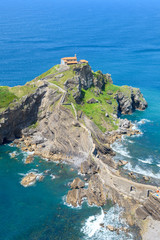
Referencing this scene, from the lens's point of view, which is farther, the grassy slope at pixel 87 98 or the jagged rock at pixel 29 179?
the grassy slope at pixel 87 98

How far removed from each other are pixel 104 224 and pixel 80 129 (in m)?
34.5

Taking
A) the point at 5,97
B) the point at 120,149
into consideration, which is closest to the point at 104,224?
the point at 120,149

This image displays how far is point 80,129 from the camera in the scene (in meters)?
84.0

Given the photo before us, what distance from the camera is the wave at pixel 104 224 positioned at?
5344 cm

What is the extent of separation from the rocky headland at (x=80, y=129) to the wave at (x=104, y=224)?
2479 millimetres

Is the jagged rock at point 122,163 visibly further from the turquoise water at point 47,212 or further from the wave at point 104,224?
the wave at point 104,224

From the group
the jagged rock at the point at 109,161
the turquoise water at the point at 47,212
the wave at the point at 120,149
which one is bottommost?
the turquoise water at the point at 47,212

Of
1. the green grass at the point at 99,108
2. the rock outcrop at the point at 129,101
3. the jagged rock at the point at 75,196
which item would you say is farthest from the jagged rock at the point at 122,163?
the rock outcrop at the point at 129,101

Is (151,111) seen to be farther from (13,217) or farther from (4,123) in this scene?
(13,217)

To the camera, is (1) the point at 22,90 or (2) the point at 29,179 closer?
(2) the point at 29,179

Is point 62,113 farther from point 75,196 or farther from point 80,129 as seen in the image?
point 75,196

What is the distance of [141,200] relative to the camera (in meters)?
60.9

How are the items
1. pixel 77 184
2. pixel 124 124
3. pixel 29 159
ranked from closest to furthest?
pixel 77 184 < pixel 29 159 < pixel 124 124

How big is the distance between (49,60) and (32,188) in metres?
124
